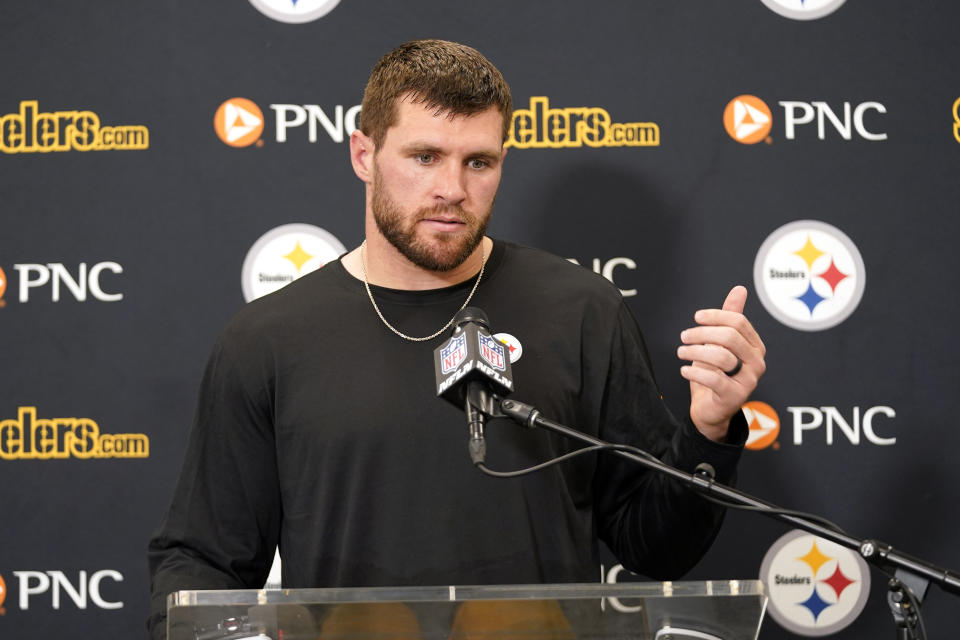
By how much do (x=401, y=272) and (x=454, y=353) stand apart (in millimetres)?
551

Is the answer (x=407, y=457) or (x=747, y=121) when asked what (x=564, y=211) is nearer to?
(x=747, y=121)

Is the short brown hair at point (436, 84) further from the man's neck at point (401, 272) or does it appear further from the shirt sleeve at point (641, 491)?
the shirt sleeve at point (641, 491)

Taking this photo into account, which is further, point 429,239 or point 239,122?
point 239,122

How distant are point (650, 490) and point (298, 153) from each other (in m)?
1.07

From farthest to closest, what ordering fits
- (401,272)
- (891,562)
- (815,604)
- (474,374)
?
(815,604)
(401,272)
(474,374)
(891,562)

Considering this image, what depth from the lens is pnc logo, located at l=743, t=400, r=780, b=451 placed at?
2105 millimetres

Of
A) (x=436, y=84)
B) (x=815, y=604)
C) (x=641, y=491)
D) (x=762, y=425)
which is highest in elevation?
(x=436, y=84)

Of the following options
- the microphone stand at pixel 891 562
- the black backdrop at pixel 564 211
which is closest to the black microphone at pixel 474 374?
the microphone stand at pixel 891 562

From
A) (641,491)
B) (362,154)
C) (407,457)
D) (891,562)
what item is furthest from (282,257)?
(891,562)

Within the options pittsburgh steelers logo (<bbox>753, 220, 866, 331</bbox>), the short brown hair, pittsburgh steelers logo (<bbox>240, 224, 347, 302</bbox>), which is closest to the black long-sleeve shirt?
the short brown hair

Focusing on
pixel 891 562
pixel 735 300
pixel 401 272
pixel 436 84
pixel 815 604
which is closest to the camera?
pixel 891 562

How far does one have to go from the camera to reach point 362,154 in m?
1.69

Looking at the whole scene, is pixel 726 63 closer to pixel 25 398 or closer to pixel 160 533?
pixel 160 533

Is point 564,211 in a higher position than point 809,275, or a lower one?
higher
